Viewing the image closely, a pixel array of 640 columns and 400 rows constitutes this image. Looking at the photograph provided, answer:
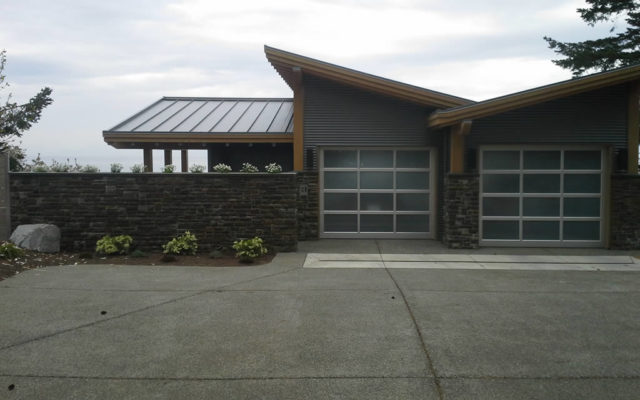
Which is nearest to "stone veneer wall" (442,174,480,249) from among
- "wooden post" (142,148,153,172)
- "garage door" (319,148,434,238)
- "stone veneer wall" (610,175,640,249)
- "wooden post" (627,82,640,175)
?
"garage door" (319,148,434,238)

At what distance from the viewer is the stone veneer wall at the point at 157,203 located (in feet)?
35.5

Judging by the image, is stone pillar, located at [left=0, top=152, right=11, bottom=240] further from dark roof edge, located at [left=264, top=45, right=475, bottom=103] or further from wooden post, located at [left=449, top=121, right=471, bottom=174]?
wooden post, located at [left=449, top=121, right=471, bottom=174]

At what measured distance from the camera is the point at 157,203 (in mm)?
10875

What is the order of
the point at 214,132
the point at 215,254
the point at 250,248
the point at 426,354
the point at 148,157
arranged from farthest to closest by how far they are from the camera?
the point at 148,157 → the point at 214,132 → the point at 215,254 → the point at 250,248 → the point at 426,354

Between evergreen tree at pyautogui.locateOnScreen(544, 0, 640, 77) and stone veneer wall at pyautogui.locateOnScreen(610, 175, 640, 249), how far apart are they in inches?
367

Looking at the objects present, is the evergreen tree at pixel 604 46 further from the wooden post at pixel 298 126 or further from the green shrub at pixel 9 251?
the green shrub at pixel 9 251

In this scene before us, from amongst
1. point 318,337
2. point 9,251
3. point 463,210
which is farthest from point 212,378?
point 463,210

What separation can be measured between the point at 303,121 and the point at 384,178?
2.51 metres

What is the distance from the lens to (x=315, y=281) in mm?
7957

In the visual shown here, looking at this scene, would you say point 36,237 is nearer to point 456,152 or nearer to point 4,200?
point 4,200

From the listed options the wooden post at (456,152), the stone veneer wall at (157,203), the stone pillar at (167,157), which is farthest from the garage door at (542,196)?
the stone pillar at (167,157)

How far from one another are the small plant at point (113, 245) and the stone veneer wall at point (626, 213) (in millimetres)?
10735

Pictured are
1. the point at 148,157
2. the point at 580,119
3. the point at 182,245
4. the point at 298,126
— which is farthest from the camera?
the point at 148,157

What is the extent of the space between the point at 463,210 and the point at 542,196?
6.83 feet
